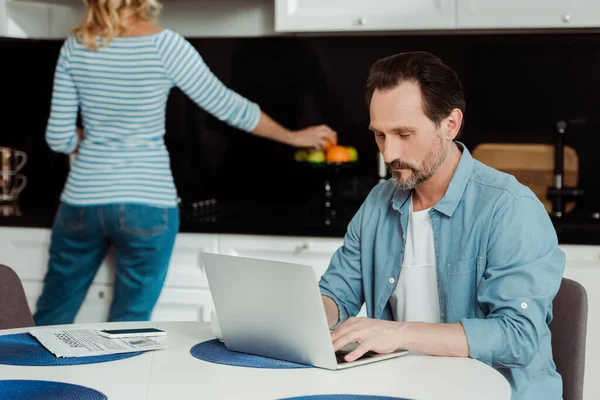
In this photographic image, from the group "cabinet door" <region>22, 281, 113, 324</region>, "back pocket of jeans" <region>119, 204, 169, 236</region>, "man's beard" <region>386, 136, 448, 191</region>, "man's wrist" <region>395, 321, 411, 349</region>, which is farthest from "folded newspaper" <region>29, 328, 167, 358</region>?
"cabinet door" <region>22, 281, 113, 324</region>

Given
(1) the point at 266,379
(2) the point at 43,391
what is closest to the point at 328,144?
(1) the point at 266,379

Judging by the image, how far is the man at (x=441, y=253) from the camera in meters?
1.69

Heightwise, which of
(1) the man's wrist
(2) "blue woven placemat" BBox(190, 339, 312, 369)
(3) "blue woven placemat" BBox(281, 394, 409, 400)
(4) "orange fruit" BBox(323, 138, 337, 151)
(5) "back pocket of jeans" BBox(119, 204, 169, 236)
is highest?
(4) "orange fruit" BBox(323, 138, 337, 151)

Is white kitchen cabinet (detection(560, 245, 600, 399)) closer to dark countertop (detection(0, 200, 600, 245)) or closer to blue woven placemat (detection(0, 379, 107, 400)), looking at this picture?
dark countertop (detection(0, 200, 600, 245))

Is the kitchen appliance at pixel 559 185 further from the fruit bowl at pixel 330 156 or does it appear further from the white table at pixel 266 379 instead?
the white table at pixel 266 379

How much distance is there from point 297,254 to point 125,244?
1.80ft

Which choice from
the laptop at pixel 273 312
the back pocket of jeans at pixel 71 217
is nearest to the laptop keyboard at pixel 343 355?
the laptop at pixel 273 312

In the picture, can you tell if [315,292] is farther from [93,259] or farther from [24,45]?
[24,45]

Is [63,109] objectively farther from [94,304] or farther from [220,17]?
[220,17]

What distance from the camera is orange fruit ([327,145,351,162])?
3.27 m

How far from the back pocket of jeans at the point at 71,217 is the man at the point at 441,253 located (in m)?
1.16

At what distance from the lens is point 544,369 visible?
1809 millimetres

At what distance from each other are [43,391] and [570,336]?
40.4 inches

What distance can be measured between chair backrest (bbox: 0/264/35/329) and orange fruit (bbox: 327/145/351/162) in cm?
132
